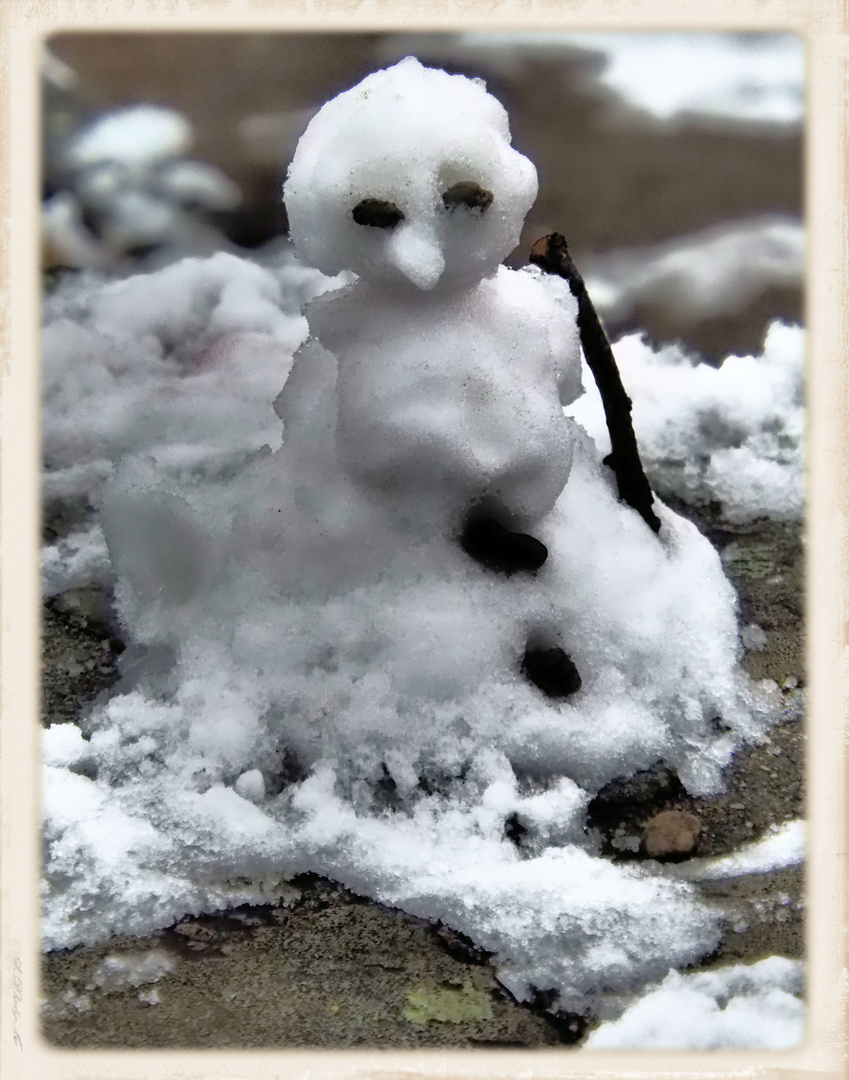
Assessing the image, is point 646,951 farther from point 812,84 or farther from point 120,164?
point 120,164

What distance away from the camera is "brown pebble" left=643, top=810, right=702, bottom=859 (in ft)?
3.00

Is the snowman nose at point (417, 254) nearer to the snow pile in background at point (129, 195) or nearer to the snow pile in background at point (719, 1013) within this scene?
the snow pile in background at point (719, 1013)

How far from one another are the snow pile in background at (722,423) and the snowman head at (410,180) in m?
0.52

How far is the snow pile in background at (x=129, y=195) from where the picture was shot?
1.80 m

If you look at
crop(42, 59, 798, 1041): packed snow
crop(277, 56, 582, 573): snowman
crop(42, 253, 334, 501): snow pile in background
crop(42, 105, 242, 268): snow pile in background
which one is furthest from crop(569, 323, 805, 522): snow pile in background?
crop(42, 105, 242, 268): snow pile in background

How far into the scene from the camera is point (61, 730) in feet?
→ 3.23

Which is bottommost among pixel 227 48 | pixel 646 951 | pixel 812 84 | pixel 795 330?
pixel 646 951

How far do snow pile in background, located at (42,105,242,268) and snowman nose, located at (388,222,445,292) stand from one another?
1071 millimetres

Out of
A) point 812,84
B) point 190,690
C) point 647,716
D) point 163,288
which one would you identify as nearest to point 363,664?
point 190,690

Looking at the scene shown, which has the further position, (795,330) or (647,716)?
(795,330)

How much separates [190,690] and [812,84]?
31.2 inches

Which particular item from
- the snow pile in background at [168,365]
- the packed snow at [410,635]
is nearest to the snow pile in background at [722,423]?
the packed snow at [410,635]
